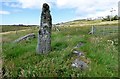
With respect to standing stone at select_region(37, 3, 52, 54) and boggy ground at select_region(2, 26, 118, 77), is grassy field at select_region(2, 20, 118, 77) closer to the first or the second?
boggy ground at select_region(2, 26, 118, 77)

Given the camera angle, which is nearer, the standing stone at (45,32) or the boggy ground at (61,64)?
the boggy ground at (61,64)

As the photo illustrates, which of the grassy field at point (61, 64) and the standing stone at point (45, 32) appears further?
the standing stone at point (45, 32)

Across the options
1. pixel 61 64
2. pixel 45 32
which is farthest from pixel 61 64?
pixel 45 32

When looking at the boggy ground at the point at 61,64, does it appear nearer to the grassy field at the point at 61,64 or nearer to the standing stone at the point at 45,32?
the grassy field at the point at 61,64

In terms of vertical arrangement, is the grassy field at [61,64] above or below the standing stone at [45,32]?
below

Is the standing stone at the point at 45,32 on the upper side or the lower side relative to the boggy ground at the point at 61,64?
upper

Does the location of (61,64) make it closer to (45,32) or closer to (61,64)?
(61,64)

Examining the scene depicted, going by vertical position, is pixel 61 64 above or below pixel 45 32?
below

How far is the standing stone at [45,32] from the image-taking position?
1981 cm

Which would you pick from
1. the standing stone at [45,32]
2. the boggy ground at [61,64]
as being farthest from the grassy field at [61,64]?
the standing stone at [45,32]

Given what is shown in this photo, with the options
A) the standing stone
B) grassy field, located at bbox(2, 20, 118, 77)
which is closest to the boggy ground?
grassy field, located at bbox(2, 20, 118, 77)

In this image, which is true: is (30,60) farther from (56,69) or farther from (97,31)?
(97,31)

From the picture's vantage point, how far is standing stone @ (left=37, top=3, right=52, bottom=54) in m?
19.8

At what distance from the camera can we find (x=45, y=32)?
20406 mm
